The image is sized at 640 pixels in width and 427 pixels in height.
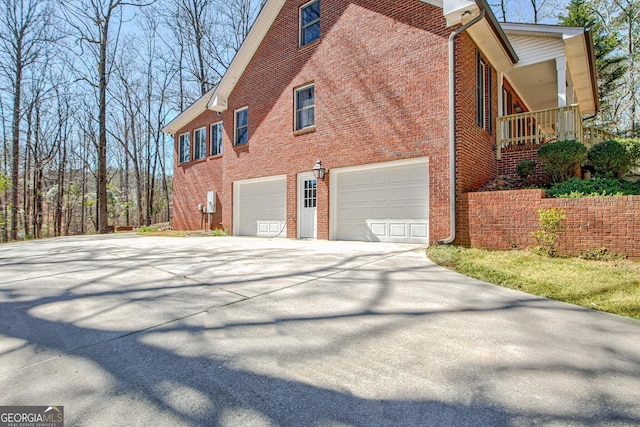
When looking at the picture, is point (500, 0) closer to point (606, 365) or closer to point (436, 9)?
point (436, 9)

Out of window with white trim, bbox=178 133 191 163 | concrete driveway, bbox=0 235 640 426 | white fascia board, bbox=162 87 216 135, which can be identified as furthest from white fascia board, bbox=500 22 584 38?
window with white trim, bbox=178 133 191 163

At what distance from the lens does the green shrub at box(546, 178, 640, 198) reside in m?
5.58

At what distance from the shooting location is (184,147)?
631 inches

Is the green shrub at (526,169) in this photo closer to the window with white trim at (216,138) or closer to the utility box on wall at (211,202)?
the utility box on wall at (211,202)

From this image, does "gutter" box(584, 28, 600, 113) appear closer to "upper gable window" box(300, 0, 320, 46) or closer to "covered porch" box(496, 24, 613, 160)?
"covered porch" box(496, 24, 613, 160)

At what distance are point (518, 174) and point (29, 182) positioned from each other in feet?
92.9

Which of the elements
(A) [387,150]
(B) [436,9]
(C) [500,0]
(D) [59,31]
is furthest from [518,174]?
(D) [59,31]

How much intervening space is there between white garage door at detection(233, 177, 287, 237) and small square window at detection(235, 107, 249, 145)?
1.56m

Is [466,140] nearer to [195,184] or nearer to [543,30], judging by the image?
[543,30]

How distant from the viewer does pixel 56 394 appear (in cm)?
171

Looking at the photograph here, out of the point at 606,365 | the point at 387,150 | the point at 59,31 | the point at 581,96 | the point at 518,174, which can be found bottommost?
the point at 606,365

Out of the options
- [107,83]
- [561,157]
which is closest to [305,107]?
[561,157]

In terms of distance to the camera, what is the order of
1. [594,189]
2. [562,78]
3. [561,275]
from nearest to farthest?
[561,275] < [594,189] < [562,78]

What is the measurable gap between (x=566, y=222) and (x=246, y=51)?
35.0ft
